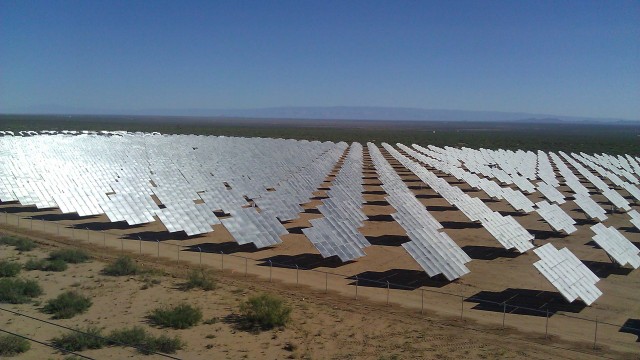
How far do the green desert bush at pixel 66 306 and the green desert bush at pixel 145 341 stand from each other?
7.88 ft

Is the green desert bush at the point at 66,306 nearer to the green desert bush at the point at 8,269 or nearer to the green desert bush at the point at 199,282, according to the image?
the green desert bush at the point at 199,282

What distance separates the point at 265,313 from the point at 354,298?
4.15 metres

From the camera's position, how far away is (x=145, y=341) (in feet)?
44.9

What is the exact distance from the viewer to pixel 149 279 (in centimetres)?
1973

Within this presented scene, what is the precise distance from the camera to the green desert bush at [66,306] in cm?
1562

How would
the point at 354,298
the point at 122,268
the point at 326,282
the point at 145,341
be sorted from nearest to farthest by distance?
1. the point at 145,341
2. the point at 354,298
3. the point at 326,282
4. the point at 122,268

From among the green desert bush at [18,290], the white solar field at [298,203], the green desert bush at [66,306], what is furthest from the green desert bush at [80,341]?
the white solar field at [298,203]

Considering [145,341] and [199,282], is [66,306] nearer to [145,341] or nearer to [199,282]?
[145,341]

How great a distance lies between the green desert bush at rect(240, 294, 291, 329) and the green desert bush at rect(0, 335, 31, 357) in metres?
5.90

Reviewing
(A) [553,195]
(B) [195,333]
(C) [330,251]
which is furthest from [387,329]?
(A) [553,195]

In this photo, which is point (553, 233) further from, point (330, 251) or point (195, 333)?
point (195, 333)

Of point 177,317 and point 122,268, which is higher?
point 177,317

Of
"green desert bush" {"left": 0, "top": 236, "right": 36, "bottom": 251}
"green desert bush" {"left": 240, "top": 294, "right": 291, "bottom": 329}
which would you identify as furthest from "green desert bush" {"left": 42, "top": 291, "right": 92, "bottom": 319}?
"green desert bush" {"left": 0, "top": 236, "right": 36, "bottom": 251}

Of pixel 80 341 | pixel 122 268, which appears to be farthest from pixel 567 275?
pixel 122 268
